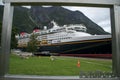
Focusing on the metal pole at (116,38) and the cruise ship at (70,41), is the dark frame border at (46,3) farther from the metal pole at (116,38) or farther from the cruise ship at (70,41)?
the cruise ship at (70,41)

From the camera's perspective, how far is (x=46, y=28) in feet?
11.6

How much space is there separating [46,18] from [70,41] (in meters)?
0.98

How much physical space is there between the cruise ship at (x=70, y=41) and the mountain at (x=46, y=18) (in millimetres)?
134

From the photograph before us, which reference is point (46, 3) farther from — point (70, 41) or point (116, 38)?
point (70, 41)

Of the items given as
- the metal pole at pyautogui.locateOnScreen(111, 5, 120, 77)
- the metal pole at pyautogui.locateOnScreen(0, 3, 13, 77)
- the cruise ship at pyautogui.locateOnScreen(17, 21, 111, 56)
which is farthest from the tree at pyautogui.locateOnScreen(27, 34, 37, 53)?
the metal pole at pyautogui.locateOnScreen(111, 5, 120, 77)

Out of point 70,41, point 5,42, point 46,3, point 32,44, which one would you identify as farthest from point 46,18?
point 5,42

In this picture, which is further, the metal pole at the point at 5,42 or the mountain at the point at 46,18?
the mountain at the point at 46,18

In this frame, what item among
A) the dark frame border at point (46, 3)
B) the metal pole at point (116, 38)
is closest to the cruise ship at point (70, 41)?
the dark frame border at point (46, 3)

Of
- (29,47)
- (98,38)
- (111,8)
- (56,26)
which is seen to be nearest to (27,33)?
(29,47)

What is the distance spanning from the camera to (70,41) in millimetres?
4277

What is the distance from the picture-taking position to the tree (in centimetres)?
278

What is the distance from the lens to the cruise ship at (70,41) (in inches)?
130

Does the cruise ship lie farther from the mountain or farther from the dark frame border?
the dark frame border

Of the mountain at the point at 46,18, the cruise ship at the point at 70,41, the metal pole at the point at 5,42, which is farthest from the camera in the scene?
the cruise ship at the point at 70,41
